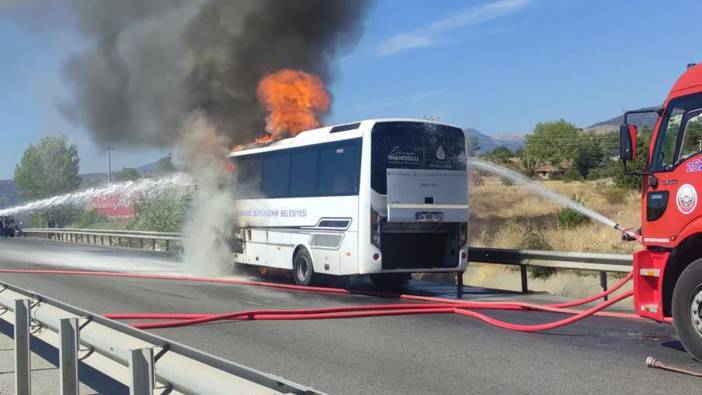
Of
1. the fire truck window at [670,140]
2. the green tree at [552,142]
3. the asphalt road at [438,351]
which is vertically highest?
the green tree at [552,142]

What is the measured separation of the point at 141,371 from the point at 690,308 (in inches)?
193


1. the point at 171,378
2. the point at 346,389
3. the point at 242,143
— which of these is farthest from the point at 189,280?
the point at 171,378

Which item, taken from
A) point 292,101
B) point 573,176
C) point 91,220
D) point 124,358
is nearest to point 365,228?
point 292,101

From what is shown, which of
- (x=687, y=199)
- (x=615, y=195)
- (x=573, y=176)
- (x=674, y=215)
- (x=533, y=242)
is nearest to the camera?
(x=687, y=199)

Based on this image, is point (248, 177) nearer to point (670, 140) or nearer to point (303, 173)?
point (303, 173)

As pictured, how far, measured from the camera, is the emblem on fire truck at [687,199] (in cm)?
637

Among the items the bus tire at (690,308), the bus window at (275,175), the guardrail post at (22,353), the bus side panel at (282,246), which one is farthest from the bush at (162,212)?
the bus tire at (690,308)

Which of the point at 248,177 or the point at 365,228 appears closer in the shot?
the point at 365,228

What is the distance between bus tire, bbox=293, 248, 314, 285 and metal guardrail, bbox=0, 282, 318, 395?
7.30 meters

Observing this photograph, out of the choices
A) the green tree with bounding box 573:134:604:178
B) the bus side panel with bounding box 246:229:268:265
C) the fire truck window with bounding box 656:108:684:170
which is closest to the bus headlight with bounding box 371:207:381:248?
the bus side panel with bounding box 246:229:268:265

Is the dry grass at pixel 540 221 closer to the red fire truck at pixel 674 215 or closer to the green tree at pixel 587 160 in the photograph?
the red fire truck at pixel 674 215

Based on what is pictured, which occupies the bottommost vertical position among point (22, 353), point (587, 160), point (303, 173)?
point (22, 353)

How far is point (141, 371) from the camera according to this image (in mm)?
3549

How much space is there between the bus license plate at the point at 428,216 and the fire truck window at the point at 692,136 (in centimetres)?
584
